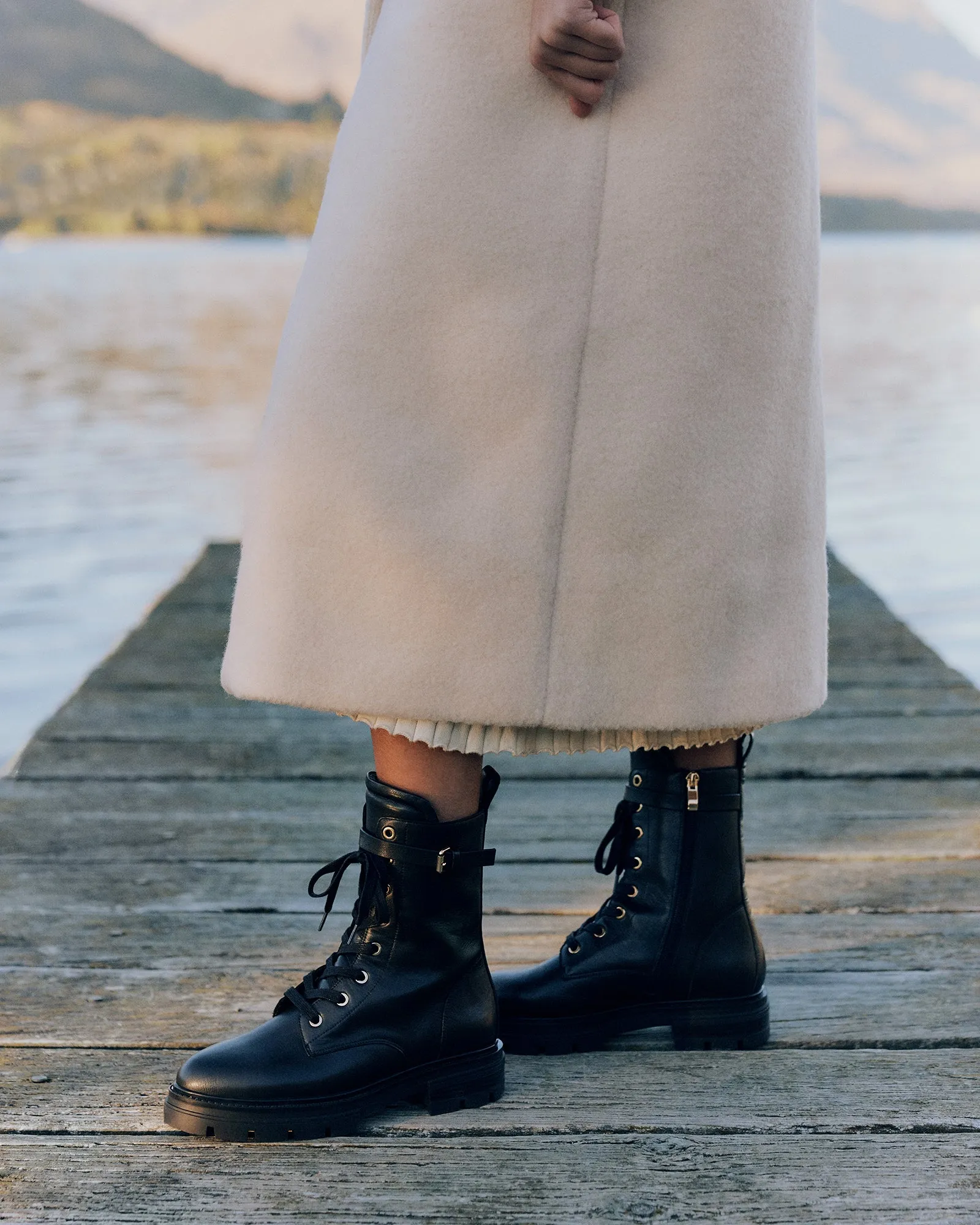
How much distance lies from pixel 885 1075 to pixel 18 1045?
0.83m

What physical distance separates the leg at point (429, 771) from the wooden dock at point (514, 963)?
0.28 m

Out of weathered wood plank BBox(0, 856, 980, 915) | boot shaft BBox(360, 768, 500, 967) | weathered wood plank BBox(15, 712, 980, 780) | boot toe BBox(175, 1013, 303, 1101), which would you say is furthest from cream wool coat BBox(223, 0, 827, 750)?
weathered wood plank BBox(15, 712, 980, 780)

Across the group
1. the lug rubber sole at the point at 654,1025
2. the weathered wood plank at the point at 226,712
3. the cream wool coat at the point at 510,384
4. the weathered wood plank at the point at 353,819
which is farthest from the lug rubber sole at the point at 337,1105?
the weathered wood plank at the point at 226,712

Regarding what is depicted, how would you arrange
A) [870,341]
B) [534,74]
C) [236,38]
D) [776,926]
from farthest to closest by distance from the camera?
1. [236,38]
2. [870,341]
3. [776,926]
4. [534,74]

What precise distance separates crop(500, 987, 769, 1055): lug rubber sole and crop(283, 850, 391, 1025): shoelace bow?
8.2 inches

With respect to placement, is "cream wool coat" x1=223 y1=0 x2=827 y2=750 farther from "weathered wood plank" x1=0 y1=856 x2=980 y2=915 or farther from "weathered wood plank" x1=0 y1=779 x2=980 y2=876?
"weathered wood plank" x1=0 y1=779 x2=980 y2=876

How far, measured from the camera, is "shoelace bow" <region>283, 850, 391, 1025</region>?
1180mm

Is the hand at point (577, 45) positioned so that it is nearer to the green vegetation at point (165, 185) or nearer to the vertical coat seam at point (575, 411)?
the vertical coat seam at point (575, 411)

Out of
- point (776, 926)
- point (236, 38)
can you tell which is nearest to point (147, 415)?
point (776, 926)

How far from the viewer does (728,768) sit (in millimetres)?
1310

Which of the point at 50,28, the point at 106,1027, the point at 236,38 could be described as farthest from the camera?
the point at 50,28

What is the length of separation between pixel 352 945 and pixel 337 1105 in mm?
133

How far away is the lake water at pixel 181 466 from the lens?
15.6 feet

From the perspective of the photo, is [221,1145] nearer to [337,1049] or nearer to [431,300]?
[337,1049]
